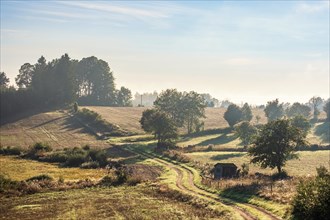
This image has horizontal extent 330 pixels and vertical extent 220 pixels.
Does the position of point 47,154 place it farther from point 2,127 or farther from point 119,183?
point 2,127

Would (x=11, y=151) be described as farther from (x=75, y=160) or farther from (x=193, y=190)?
(x=193, y=190)

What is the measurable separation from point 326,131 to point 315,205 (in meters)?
117

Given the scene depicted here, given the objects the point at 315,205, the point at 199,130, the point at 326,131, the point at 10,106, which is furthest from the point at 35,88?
the point at 315,205

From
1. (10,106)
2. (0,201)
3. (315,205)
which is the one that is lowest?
(0,201)

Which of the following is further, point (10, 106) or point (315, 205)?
point (10, 106)

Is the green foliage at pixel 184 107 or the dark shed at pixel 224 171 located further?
the green foliage at pixel 184 107

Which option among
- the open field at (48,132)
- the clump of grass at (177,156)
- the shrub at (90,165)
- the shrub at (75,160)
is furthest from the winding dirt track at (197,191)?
the open field at (48,132)

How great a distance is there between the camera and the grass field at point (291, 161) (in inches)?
3073

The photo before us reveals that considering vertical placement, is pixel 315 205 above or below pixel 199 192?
above

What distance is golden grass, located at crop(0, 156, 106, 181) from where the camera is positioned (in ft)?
225

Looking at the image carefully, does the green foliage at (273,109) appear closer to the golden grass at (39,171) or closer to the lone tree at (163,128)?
the lone tree at (163,128)

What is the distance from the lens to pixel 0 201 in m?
49.2

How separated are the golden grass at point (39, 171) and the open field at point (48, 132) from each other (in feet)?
91.2

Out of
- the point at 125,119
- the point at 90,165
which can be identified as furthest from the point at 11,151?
the point at 125,119
